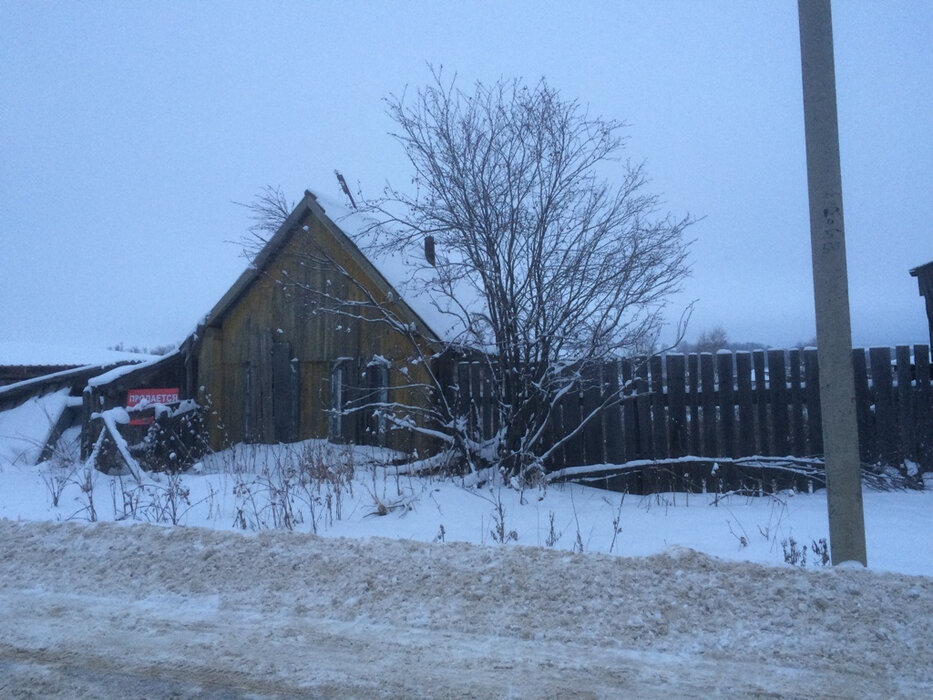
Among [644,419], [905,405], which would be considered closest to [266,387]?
[644,419]

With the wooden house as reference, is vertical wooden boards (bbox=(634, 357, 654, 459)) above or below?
below

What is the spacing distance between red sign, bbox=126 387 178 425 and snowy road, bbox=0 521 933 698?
A: 641 cm

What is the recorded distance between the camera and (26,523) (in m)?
6.59

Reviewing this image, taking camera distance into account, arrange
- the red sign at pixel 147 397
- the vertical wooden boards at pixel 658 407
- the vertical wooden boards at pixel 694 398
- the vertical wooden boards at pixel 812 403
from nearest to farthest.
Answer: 1. the vertical wooden boards at pixel 812 403
2. the vertical wooden boards at pixel 694 398
3. the vertical wooden boards at pixel 658 407
4. the red sign at pixel 147 397

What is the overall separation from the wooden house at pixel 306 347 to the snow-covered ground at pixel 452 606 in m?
4.69

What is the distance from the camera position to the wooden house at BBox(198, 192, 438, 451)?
11469 mm

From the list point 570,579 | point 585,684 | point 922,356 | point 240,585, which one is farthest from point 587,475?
point 585,684

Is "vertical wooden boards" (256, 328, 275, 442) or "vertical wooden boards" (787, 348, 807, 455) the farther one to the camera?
"vertical wooden boards" (256, 328, 275, 442)

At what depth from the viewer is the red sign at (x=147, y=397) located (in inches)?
466

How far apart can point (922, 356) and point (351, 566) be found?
7.13 meters

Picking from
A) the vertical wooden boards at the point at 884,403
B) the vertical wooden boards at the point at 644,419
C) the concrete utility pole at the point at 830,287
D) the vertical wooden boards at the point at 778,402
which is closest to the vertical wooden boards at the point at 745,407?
the vertical wooden boards at the point at 778,402

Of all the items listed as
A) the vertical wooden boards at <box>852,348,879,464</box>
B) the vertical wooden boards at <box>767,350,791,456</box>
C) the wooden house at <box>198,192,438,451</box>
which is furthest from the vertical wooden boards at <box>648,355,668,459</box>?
the wooden house at <box>198,192,438,451</box>

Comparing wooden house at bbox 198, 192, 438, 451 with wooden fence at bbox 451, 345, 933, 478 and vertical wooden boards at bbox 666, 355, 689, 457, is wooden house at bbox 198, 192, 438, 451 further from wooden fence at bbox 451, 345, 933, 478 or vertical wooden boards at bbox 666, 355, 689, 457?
vertical wooden boards at bbox 666, 355, 689, 457

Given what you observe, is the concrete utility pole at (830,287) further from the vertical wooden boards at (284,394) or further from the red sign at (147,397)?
the red sign at (147,397)
